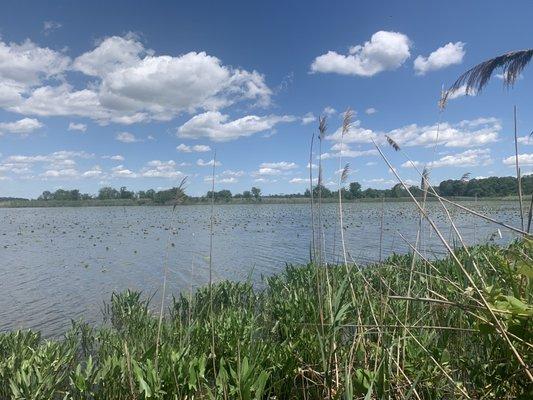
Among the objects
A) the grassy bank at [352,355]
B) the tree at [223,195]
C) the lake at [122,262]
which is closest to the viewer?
the grassy bank at [352,355]

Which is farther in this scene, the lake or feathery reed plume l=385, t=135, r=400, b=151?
the lake

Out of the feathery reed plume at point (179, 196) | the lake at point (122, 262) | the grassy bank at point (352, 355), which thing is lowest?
the lake at point (122, 262)

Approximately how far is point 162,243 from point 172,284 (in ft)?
41.9

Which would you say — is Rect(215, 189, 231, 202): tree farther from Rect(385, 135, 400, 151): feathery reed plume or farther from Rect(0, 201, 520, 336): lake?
Rect(385, 135, 400, 151): feathery reed plume

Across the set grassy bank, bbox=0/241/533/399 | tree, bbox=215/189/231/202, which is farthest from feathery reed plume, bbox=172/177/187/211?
tree, bbox=215/189/231/202

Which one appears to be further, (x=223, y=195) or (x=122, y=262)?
(x=122, y=262)

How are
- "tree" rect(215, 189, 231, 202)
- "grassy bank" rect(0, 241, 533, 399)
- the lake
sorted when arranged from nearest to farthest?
"grassy bank" rect(0, 241, 533, 399)
"tree" rect(215, 189, 231, 202)
the lake

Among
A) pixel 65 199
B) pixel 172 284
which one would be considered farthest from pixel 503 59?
pixel 65 199

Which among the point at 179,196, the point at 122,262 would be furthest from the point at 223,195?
the point at 122,262

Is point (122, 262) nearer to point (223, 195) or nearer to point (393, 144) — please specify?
point (223, 195)

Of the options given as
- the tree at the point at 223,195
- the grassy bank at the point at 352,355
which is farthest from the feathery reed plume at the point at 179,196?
the tree at the point at 223,195

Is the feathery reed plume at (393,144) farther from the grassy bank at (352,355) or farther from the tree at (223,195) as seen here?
the tree at (223,195)

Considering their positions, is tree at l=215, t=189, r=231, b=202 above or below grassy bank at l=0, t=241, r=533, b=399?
above

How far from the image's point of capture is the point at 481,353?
10.8ft
